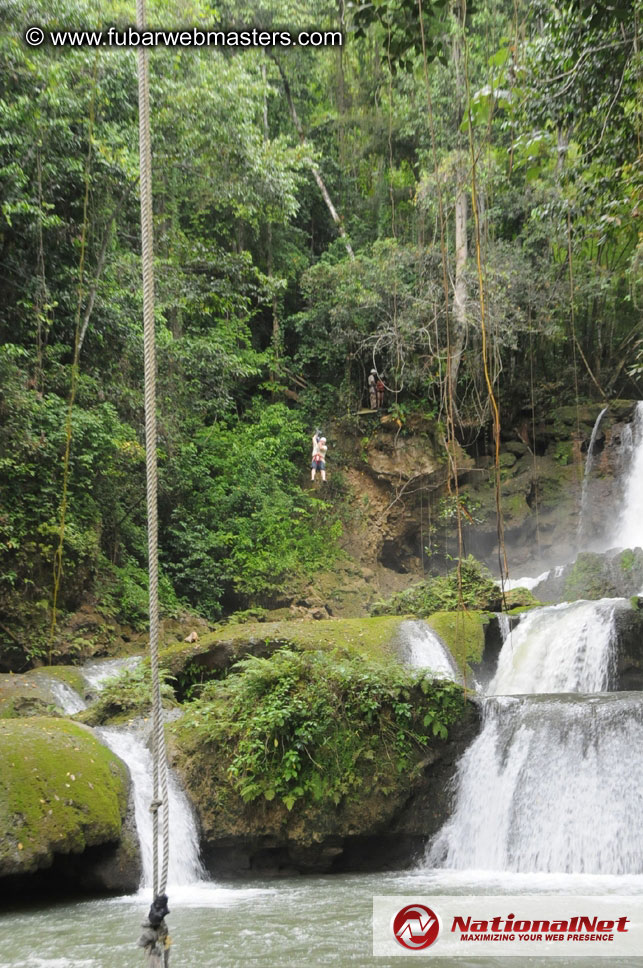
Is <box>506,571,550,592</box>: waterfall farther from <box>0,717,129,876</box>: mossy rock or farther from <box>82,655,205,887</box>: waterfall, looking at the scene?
<box>0,717,129,876</box>: mossy rock

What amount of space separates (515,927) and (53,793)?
3.62 metres

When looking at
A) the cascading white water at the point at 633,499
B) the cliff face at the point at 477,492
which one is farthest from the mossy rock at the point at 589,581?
the cliff face at the point at 477,492

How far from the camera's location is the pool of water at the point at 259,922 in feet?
16.3

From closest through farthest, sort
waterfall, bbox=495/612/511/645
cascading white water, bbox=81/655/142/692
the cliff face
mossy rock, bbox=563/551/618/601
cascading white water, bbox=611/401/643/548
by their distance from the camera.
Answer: cascading white water, bbox=81/655/142/692
waterfall, bbox=495/612/511/645
mossy rock, bbox=563/551/618/601
cascading white water, bbox=611/401/643/548
the cliff face

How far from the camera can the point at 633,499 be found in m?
17.8

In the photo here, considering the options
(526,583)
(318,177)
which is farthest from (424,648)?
(318,177)

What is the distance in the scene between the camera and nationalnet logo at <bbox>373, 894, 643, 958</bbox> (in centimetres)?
507

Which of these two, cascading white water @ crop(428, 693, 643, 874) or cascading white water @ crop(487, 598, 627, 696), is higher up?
cascading white water @ crop(487, 598, 627, 696)

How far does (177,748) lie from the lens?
807cm

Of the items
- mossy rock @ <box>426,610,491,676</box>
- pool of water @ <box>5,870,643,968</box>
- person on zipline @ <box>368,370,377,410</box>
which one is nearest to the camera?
pool of water @ <box>5,870,643,968</box>

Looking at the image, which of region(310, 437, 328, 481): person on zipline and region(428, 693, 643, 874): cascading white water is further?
region(310, 437, 328, 481): person on zipline

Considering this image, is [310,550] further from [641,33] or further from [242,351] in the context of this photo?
[641,33]

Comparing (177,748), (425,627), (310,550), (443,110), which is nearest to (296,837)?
(177,748)

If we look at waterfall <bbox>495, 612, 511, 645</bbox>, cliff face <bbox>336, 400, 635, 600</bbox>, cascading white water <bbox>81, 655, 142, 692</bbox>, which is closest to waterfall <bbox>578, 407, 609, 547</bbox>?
cliff face <bbox>336, 400, 635, 600</bbox>
